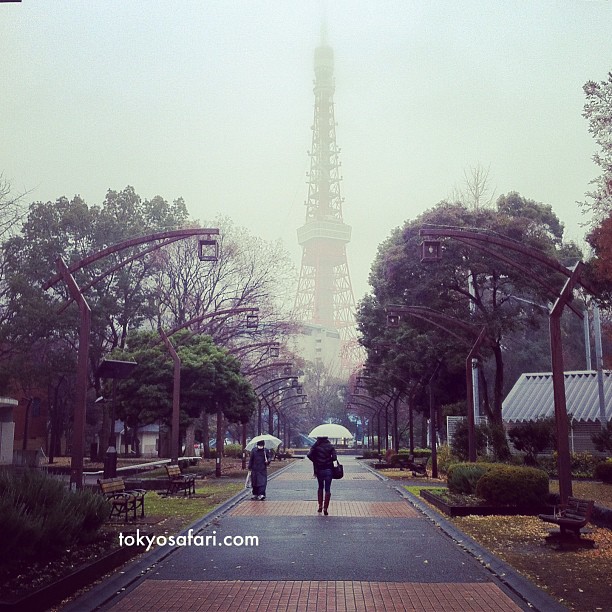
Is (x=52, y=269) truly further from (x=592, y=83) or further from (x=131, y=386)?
(x=592, y=83)

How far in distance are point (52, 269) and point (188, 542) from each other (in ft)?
115

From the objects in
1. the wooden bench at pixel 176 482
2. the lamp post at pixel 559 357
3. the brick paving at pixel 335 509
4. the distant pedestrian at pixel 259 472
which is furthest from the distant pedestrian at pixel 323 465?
the wooden bench at pixel 176 482

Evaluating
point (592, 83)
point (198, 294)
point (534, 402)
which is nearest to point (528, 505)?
point (592, 83)

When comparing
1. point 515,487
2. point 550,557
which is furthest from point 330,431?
point 550,557

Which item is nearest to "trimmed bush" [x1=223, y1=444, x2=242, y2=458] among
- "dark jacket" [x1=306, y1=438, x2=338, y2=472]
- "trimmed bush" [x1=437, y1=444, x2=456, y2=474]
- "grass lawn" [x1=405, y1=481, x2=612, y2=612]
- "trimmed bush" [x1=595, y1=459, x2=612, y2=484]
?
"trimmed bush" [x1=437, y1=444, x2=456, y2=474]

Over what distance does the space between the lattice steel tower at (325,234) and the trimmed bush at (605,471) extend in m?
79.0

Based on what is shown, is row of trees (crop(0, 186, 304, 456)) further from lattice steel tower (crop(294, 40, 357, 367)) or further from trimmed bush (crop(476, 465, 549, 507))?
lattice steel tower (crop(294, 40, 357, 367))

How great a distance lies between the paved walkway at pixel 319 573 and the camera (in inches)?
332

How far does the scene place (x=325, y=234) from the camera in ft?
423

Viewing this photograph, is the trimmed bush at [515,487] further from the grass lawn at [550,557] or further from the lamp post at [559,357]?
the lamp post at [559,357]

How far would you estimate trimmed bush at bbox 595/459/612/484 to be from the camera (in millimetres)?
26141

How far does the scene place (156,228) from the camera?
48812 mm

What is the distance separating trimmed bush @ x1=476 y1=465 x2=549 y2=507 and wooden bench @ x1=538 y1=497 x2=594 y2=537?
12.1ft

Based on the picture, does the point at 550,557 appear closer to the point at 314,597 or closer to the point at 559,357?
the point at 314,597
